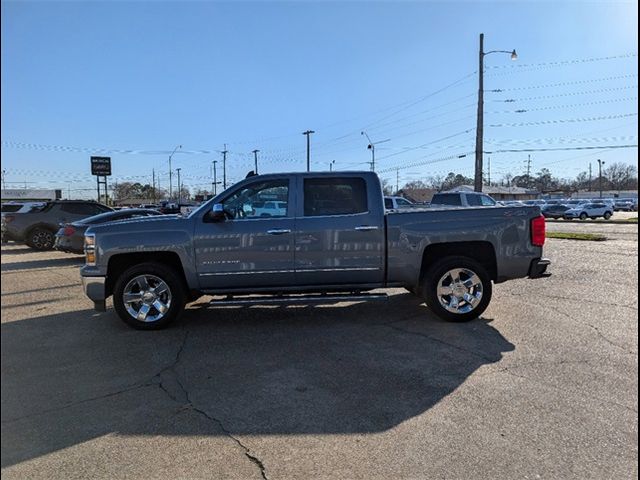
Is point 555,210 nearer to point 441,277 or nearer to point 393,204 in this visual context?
point 393,204

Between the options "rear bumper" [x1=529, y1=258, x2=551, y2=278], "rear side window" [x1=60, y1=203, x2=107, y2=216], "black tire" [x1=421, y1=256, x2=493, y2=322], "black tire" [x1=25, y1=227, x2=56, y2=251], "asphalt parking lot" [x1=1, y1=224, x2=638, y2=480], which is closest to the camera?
"asphalt parking lot" [x1=1, y1=224, x2=638, y2=480]

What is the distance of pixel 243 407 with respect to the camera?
3.72 metres

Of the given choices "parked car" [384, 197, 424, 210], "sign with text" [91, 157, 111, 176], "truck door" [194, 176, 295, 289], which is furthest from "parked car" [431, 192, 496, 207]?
"sign with text" [91, 157, 111, 176]

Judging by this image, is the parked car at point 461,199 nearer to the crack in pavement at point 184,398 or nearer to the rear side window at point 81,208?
the rear side window at point 81,208

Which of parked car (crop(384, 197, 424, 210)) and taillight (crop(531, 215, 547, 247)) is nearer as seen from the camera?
taillight (crop(531, 215, 547, 247))

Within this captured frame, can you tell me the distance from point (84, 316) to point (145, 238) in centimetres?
182

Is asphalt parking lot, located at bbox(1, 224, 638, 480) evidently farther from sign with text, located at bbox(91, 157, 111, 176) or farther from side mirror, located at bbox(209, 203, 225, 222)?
sign with text, located at bbox(91, 157, 111, 176)

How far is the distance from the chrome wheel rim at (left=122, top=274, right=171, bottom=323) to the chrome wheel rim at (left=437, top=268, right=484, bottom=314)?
3509mm

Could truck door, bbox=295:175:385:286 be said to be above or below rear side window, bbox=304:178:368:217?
below

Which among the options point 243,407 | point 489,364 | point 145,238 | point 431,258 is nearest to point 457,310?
point 431,258

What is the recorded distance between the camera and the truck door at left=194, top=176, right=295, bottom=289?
5926mm

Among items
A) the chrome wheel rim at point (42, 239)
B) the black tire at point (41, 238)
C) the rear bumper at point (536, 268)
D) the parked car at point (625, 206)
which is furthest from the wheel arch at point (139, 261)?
the parked car at point (625, 206)

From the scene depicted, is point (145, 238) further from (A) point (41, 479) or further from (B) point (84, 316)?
(A) point (41, 479)

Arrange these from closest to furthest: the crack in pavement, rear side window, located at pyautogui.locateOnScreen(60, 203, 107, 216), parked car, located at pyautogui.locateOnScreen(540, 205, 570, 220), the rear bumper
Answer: the crack in pavement, the rear bumper, rear side window, located at pyautogui.locateOnScreen(60, 203, 107, 216), parked car, located at pyautogui.locateOnScreen(540, 205, 570, 220)
